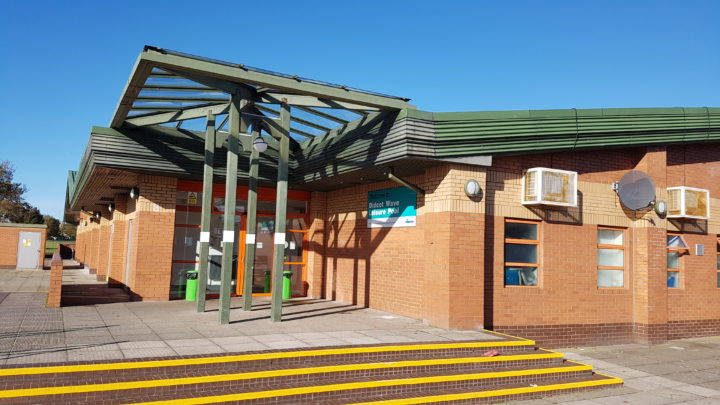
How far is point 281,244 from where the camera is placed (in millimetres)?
10031

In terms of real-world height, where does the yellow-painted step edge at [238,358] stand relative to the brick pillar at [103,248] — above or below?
below

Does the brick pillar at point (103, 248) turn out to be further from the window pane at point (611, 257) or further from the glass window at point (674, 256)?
the glass window at point (674, 256)

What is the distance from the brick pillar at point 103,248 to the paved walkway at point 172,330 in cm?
768

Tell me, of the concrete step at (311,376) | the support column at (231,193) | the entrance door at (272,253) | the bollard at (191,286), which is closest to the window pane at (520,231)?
the concrete step at (311,376)

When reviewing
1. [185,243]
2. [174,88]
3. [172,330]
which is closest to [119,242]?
[185,243]

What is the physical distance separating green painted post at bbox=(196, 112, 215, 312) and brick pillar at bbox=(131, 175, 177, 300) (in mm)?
2731

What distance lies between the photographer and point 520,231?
11.3 metres

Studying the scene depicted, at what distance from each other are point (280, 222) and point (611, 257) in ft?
24.7

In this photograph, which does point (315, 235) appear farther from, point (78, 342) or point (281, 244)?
point (78, 342)

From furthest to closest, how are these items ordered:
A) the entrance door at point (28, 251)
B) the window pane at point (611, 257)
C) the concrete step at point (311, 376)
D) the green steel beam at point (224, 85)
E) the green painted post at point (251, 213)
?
1. the entrance door at point (28, 251)
2. the window pane at point (611, 257)
3. the green painted post at point (251, 213)
4. the green steel beam at point (224, 85)
5. the concrete step at point (311, 376)

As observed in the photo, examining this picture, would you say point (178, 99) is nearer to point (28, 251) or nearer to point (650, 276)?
point (650, 276)

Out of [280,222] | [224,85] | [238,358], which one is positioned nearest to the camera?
[238,358]

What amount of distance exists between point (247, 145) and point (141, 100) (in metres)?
2.15

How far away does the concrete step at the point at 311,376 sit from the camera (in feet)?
19.5
